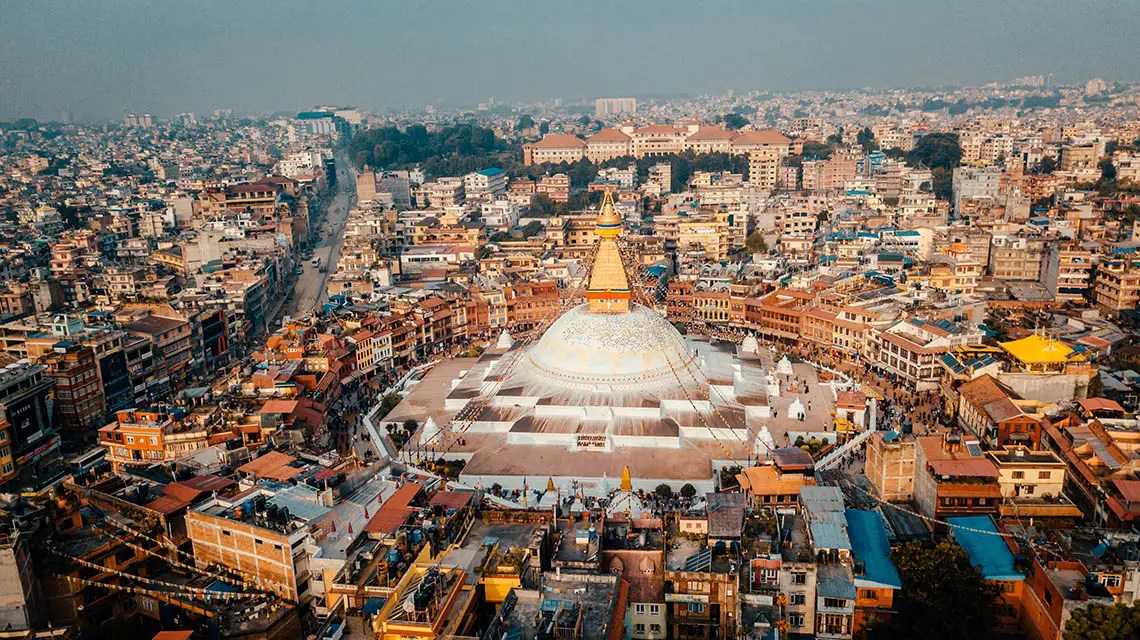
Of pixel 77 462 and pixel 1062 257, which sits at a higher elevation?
pixel 1062 257

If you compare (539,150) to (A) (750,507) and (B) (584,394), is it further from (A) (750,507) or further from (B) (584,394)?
(A) (750,507)

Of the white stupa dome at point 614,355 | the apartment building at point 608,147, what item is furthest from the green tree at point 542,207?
the white stupa dome at point 614,355

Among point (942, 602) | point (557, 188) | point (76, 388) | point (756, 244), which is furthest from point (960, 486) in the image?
point (557, 188)

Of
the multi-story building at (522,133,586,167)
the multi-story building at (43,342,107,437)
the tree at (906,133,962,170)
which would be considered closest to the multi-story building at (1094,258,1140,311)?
the tree at (906,133,962,170)

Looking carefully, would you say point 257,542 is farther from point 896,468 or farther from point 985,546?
point 896,468

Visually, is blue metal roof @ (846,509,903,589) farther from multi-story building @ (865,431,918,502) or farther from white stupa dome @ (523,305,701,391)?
white stupa dome @ (523,305,701,391)

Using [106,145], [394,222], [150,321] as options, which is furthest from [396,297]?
[106,145]
